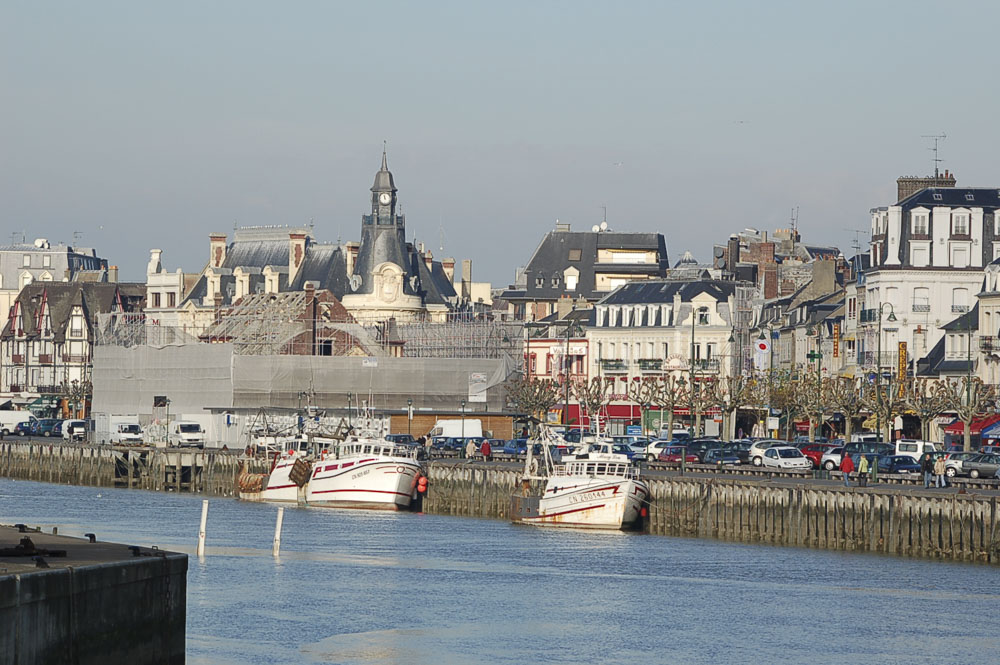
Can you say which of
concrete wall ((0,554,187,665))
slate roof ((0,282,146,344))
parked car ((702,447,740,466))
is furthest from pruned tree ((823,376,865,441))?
slate roof ((0,282,146,344))

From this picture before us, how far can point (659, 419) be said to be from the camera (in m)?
126

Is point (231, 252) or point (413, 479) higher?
point (231, 252)

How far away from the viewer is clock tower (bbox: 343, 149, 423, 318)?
150m

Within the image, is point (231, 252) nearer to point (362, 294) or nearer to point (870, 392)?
point (362, 294)

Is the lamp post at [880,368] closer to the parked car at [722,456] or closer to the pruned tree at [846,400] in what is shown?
the pruned tree at [846,400]

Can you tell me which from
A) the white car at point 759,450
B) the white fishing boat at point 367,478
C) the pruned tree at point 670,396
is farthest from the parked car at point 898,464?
the pruned tree at point 670,396

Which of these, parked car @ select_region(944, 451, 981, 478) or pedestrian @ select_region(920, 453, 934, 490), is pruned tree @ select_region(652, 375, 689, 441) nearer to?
parked car @ select_region(944, 451, 981, 478)

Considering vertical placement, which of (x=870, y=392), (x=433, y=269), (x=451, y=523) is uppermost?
(x=433, y=269)

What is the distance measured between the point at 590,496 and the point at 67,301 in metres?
108

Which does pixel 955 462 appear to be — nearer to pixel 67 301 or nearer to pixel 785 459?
pixel 785 459

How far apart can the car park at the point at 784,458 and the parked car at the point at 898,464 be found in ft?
13.1

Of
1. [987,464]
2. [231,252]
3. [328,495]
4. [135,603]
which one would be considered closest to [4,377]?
[231,252]

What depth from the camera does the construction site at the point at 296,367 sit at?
127 m

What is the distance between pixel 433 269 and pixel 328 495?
76118 mm
